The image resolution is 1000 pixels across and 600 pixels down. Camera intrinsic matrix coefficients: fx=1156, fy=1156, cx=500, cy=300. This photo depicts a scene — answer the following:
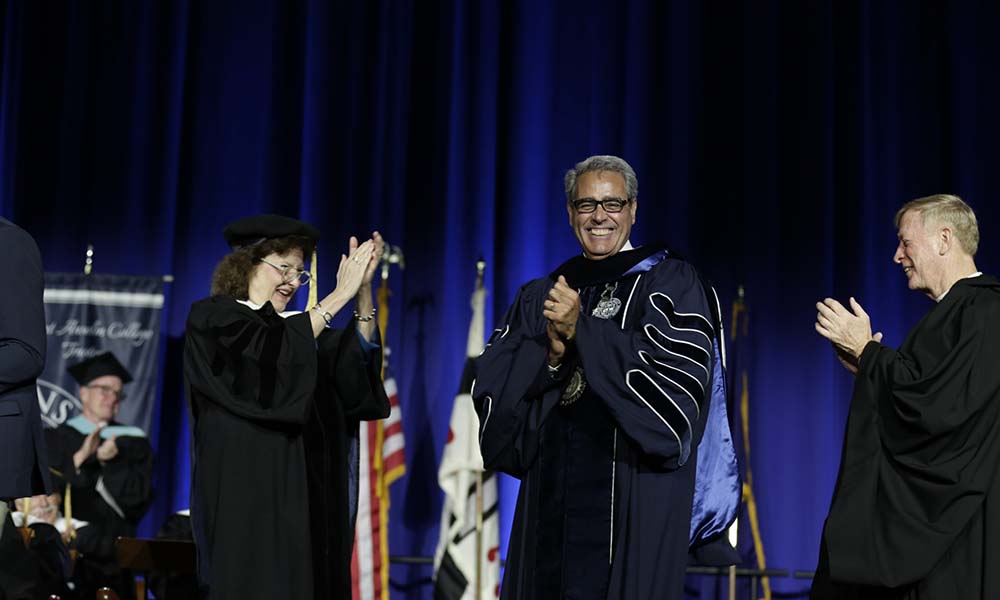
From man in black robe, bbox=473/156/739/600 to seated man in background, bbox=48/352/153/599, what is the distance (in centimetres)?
380

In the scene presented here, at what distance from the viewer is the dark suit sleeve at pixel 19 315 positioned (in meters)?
3.42

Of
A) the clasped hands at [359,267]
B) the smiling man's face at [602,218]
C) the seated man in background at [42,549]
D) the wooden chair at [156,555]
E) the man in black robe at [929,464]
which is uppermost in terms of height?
the smiling man's face at [602,218]

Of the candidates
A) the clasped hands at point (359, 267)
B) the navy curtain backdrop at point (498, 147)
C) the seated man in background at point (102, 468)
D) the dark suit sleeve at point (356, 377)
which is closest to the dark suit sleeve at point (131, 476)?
the seated man in background at point (102, 468)

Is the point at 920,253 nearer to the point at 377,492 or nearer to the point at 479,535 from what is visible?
the point at 479,535

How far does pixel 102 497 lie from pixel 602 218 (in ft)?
14.3

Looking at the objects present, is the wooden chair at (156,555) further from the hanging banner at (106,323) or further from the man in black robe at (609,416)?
the hanging banner at (106,323)

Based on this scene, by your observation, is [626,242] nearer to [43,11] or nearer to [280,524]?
[280,524]

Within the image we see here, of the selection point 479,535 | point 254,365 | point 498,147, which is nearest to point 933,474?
point 254,365

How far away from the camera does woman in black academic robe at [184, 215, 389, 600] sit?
3963mm

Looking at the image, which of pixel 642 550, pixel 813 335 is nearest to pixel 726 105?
pixel 813 335

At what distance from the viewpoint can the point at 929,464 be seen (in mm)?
3516

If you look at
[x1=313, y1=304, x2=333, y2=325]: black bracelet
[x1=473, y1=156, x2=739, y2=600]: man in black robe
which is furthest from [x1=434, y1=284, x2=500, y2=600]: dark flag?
[x1=473, y1=156, x2=739, y2=600]: man in black robe

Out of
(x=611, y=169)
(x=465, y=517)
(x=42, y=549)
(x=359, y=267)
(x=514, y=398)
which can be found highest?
(x=611, y=169)

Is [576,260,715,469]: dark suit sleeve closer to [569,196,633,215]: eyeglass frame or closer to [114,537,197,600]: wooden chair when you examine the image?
[569,196,633,215]: eyeglass frame
